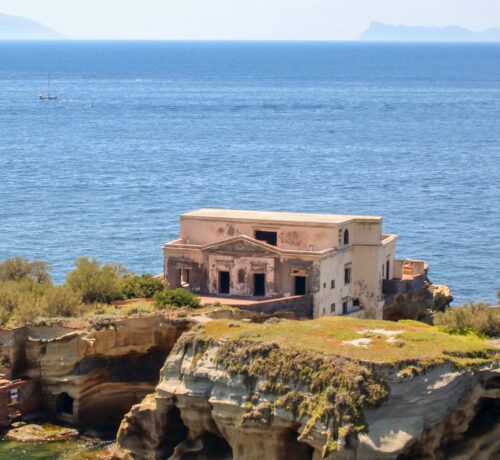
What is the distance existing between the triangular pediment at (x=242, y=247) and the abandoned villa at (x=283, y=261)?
44mm

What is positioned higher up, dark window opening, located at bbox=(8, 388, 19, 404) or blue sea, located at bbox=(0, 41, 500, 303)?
dark window opening, located at bbox=(8, 388, 19, 404)

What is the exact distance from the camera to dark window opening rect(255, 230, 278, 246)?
7319 cm

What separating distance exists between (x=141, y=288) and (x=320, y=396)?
2102cm

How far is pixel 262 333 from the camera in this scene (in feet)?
189

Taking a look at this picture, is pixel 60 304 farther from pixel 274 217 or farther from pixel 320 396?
pixel 320 396

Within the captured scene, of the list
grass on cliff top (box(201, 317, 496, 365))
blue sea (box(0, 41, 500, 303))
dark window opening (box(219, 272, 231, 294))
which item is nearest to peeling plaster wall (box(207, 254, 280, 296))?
dark window opening (box(219, 272, 231, 294))

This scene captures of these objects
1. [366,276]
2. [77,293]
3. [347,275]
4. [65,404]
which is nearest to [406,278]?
[366,276]

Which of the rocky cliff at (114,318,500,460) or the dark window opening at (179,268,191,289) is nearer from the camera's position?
the rocky cliff at (114,318,500,460)

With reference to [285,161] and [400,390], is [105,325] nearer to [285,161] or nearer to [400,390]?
[400,390]

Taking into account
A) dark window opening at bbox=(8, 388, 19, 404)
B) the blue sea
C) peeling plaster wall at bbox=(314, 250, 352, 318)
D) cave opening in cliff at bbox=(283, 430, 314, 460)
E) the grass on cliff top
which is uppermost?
the grass on cliff top

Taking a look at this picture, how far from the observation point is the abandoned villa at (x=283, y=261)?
71438 millimetres

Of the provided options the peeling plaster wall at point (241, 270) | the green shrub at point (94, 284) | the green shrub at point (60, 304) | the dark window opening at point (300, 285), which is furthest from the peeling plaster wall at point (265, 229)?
the green shrub at point (60, 304)

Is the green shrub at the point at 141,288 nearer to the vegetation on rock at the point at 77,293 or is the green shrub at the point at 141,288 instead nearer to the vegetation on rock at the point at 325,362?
the vegetation on rock at the point at 77,293

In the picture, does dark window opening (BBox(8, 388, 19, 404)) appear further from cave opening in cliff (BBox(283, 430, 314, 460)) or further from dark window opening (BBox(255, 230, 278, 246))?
dark window opening (BBox(255, 230, 278, 246))
